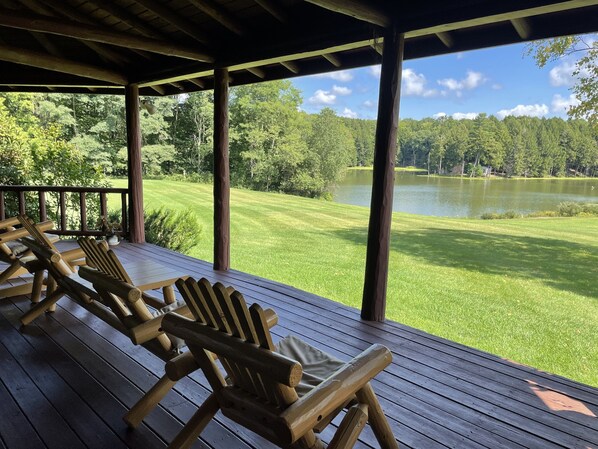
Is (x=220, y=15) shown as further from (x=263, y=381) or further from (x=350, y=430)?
(x=350, y=430)

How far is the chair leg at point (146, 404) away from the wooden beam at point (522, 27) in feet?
10.1

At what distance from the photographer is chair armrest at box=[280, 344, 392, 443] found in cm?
115

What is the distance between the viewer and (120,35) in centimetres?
368

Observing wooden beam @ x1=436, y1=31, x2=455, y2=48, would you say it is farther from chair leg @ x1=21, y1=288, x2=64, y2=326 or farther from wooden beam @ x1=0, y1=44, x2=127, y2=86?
wooden beam @ x1=0, y1=44, x2=127, y2=86

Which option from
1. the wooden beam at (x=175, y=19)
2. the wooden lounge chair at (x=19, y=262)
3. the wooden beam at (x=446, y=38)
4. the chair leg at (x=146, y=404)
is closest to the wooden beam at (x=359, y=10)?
the wooden beam at (x=446, y=38)

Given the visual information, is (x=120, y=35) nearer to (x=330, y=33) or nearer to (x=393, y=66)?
(x=330, y=33)

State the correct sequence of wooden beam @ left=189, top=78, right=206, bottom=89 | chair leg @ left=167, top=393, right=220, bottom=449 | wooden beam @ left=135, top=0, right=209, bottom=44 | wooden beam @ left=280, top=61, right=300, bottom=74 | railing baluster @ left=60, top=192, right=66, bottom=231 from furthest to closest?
railing baluster @ left=60, top=192, right=66, bottom=231
wooden beam @ left=189, top=78, right=206, bottom=89
wooden beam @ left=280, top=61, right=300, bottom=74
wooden beam @ left=135, top=0, right=209, bottom=44
chair leg @ left=167, top=393, right=220, bottom=449

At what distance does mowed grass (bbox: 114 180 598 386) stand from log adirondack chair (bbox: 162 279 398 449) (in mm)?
3215

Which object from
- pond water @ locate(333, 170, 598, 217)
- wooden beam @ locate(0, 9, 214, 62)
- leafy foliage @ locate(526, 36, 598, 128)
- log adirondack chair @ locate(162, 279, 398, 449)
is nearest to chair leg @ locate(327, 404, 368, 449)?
log adirondack chair @ locate(162, 279, 398, 449)

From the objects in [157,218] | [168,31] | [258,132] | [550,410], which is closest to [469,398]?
[550,410]

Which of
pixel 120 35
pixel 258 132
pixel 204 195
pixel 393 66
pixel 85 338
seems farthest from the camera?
pixel 258 132

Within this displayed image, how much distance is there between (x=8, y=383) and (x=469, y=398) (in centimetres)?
264

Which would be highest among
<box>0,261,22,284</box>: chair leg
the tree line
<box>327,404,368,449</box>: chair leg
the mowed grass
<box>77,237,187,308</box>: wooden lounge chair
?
the tree line

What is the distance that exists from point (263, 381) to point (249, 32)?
3.67 m
